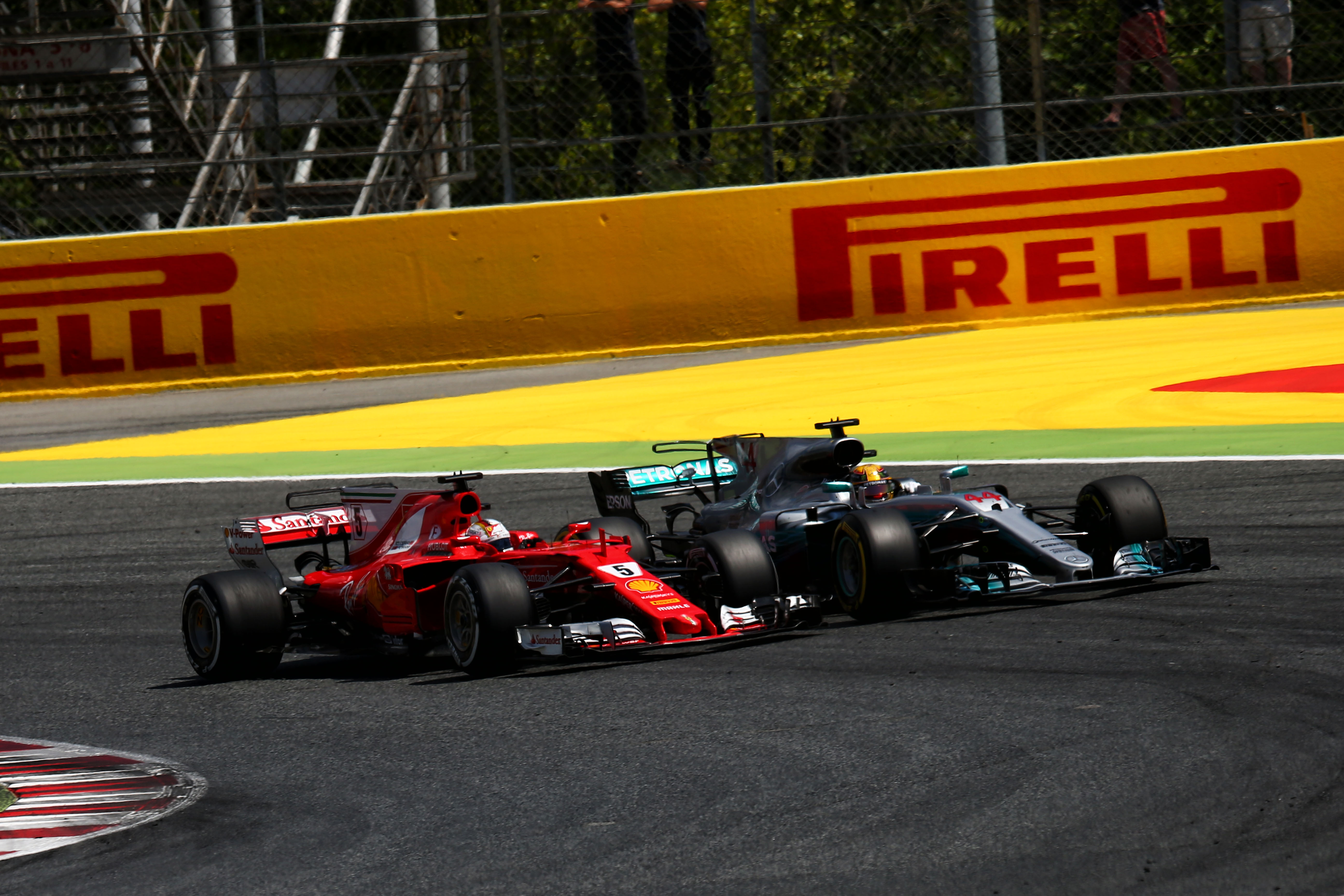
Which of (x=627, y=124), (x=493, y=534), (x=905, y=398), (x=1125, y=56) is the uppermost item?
(x=1125, y=56)

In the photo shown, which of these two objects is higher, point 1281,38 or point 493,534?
point 1281,38

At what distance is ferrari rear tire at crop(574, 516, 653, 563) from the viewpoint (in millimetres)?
7969

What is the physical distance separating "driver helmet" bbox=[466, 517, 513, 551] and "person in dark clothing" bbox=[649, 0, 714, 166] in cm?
779

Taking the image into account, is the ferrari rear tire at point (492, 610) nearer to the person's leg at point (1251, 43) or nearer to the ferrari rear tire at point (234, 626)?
the ferrari rear tire at point (234, 626)

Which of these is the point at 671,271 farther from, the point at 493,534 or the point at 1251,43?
the point at 493,534

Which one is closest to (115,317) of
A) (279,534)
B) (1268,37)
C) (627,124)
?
(627,124)

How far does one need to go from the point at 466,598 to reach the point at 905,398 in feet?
21.1

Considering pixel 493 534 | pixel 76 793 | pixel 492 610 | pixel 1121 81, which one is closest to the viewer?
pixel 76 793

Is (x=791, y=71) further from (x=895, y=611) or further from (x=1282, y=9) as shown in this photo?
(x=895, y=611)

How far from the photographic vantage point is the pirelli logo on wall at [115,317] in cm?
1503

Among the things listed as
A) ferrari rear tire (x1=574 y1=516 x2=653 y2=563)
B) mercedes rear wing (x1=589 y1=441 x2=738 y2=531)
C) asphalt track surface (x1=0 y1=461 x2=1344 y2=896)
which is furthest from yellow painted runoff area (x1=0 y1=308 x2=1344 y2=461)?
ferrari rear tire (x1=574 y1=516 x2=653 y2=563)

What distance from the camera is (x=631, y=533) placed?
8102mm

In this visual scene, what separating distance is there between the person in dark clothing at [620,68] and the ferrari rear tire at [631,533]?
280 inches

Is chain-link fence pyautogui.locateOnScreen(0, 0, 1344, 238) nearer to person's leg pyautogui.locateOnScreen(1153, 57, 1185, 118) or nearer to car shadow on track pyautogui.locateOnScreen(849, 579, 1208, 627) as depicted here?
person's leg pyautogui.locateOnScreen(1153, 57, 1185, 118)
